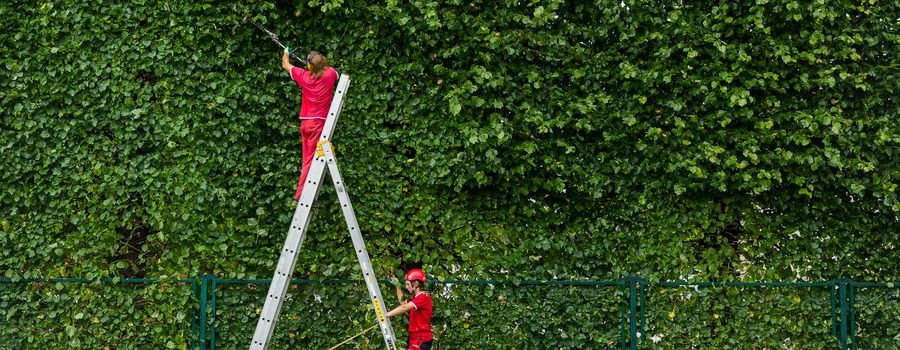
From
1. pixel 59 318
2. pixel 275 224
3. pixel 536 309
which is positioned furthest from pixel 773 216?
pixel 59 318

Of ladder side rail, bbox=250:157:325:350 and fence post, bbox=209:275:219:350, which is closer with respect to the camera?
ladder side rail, bbox=250:157:325:350

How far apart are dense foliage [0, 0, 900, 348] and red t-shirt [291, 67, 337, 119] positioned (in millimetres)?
783

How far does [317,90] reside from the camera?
7.61m

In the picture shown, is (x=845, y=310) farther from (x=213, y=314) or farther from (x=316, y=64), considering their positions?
(x=213, y=314)

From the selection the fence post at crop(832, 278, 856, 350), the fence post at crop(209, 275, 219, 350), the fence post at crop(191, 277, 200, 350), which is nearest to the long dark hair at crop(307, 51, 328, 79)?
the fence post at crop(209, 275, 219, 350)

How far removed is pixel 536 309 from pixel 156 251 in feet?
10.0

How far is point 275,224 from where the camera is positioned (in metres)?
8.42

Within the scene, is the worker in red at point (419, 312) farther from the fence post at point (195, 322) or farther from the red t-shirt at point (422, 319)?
the fence post at point (195, 322)

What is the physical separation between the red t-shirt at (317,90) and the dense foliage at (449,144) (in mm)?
783

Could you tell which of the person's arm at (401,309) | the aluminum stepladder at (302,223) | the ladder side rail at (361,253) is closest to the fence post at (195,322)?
the aluminum stepladder at (302,223)

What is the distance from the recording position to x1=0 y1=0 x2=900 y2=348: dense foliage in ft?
27.1

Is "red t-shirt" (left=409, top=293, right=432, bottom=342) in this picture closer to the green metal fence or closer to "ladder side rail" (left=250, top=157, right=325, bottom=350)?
the green metal fence

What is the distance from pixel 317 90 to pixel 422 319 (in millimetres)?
1809

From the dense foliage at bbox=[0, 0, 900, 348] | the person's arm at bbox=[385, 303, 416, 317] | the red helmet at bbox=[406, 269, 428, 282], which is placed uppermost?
the dense foliage at bbox=[0, 0, 900, 348]
